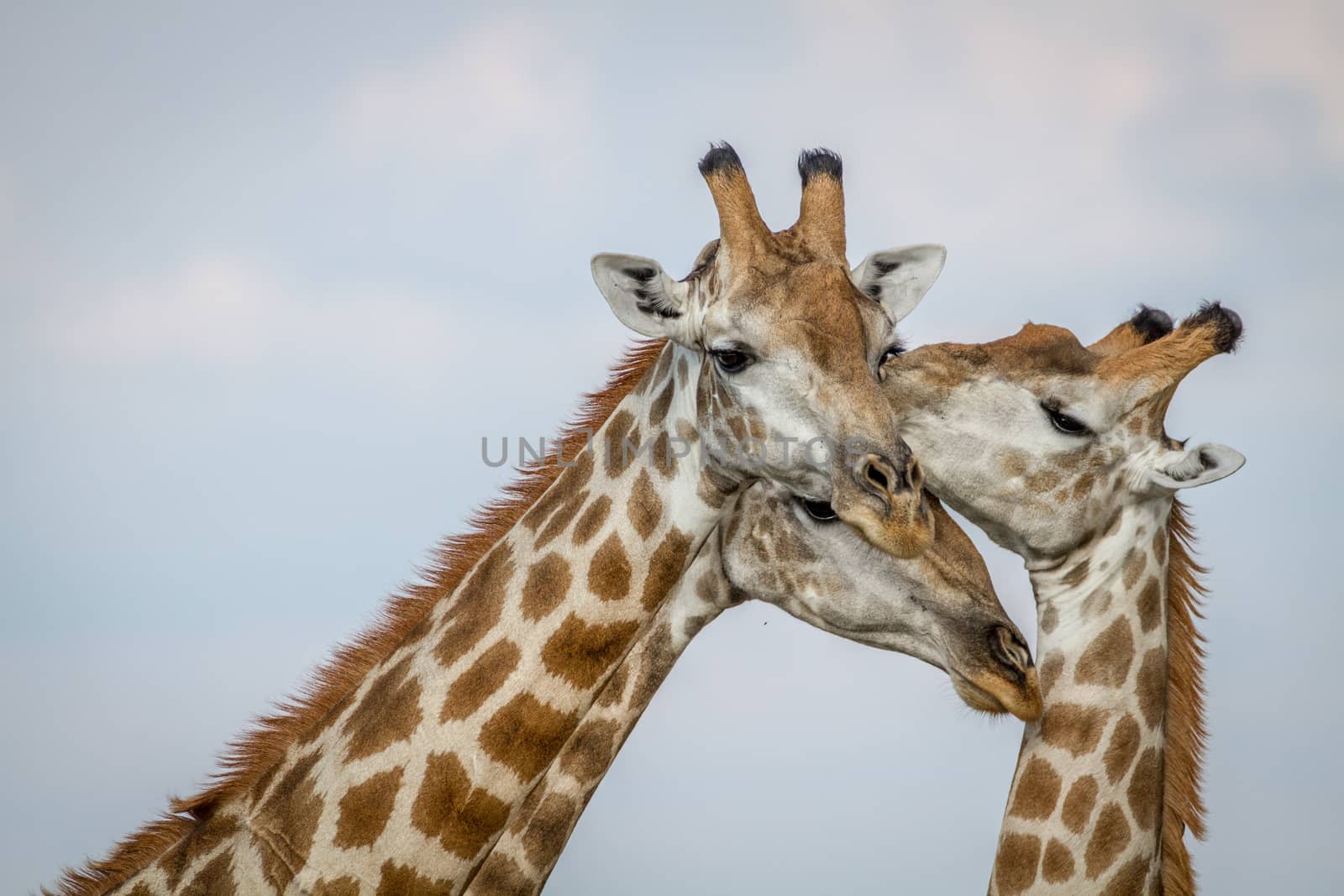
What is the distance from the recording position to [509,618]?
6340 mm

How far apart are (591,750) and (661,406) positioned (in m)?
1.82

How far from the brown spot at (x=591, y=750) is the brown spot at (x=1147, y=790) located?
2.53 m

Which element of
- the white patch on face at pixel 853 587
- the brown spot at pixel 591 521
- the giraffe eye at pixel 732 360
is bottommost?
the white patch on face at pixel 853 587

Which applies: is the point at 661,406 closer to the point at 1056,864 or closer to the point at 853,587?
the point at 853,587

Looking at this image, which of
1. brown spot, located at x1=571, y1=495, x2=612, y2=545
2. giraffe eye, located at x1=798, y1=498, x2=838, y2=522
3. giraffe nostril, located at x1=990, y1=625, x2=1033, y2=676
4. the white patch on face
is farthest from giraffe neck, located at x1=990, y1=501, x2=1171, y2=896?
brown spot, located at x1=571, y1=495, x2=612, y2=545

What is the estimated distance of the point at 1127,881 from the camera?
6930 mm

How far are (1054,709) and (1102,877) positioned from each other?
0.83 metres

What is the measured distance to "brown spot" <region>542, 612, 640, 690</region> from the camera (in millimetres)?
6223

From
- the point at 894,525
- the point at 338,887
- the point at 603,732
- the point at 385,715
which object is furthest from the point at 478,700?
the point at 894,525

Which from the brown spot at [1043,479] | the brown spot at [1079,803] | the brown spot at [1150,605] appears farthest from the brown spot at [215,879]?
the brown spot at [1150,605]

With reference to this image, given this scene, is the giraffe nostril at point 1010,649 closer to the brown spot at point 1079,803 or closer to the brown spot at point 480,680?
the brown spot at point 1079,803

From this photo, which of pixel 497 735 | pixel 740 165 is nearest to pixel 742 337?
pixel 740 165

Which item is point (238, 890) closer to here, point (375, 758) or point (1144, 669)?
point (375, 758)

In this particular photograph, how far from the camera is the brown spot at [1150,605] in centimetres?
740
